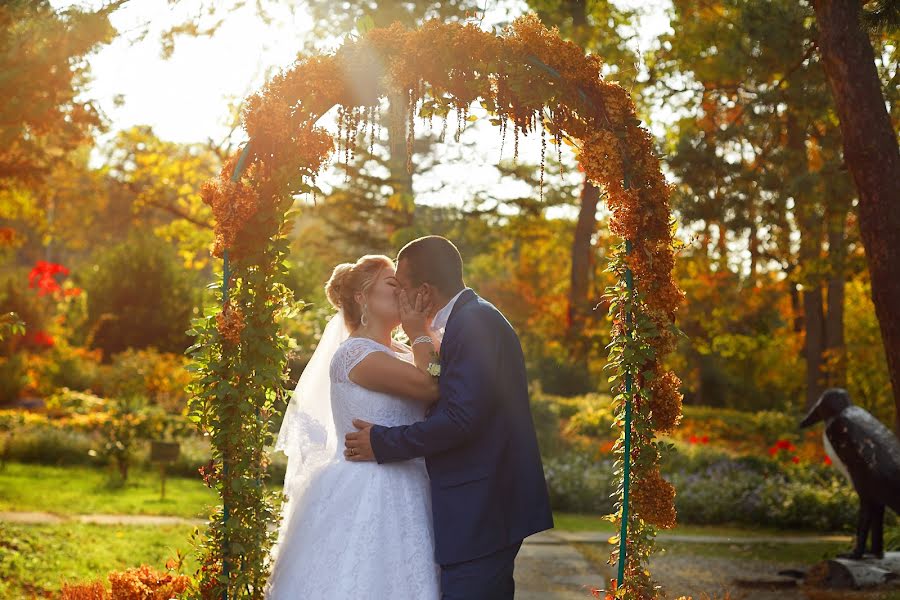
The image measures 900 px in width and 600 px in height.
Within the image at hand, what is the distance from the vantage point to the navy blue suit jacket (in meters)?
3.82

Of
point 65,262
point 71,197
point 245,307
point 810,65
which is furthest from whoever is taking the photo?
point 65,262

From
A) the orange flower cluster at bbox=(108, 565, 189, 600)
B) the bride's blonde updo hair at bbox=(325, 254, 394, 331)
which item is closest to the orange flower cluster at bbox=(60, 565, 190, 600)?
the orange flower cluster at bbox=(108, 565, 189, 600)

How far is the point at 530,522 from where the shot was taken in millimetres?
3975

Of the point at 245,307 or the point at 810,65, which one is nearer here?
the point at 245,307

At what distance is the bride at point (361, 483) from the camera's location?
407cm

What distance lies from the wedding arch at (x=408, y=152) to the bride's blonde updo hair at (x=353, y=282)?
0.33 meters

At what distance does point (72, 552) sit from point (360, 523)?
174 inches

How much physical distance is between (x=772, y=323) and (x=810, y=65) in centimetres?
1221

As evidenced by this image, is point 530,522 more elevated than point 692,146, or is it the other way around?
point 692,146

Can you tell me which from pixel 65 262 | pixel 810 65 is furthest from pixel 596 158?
pixel 65 262

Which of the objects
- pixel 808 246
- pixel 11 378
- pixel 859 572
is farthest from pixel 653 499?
pixel 11 378

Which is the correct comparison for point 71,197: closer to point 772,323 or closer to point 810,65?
point 810,65

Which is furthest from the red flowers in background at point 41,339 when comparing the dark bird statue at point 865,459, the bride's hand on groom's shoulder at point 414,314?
the bride's hand on groom's shoulder at point 414,314

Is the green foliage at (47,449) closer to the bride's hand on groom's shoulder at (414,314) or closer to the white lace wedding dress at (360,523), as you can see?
the white lace wedding dress at (360,523)
